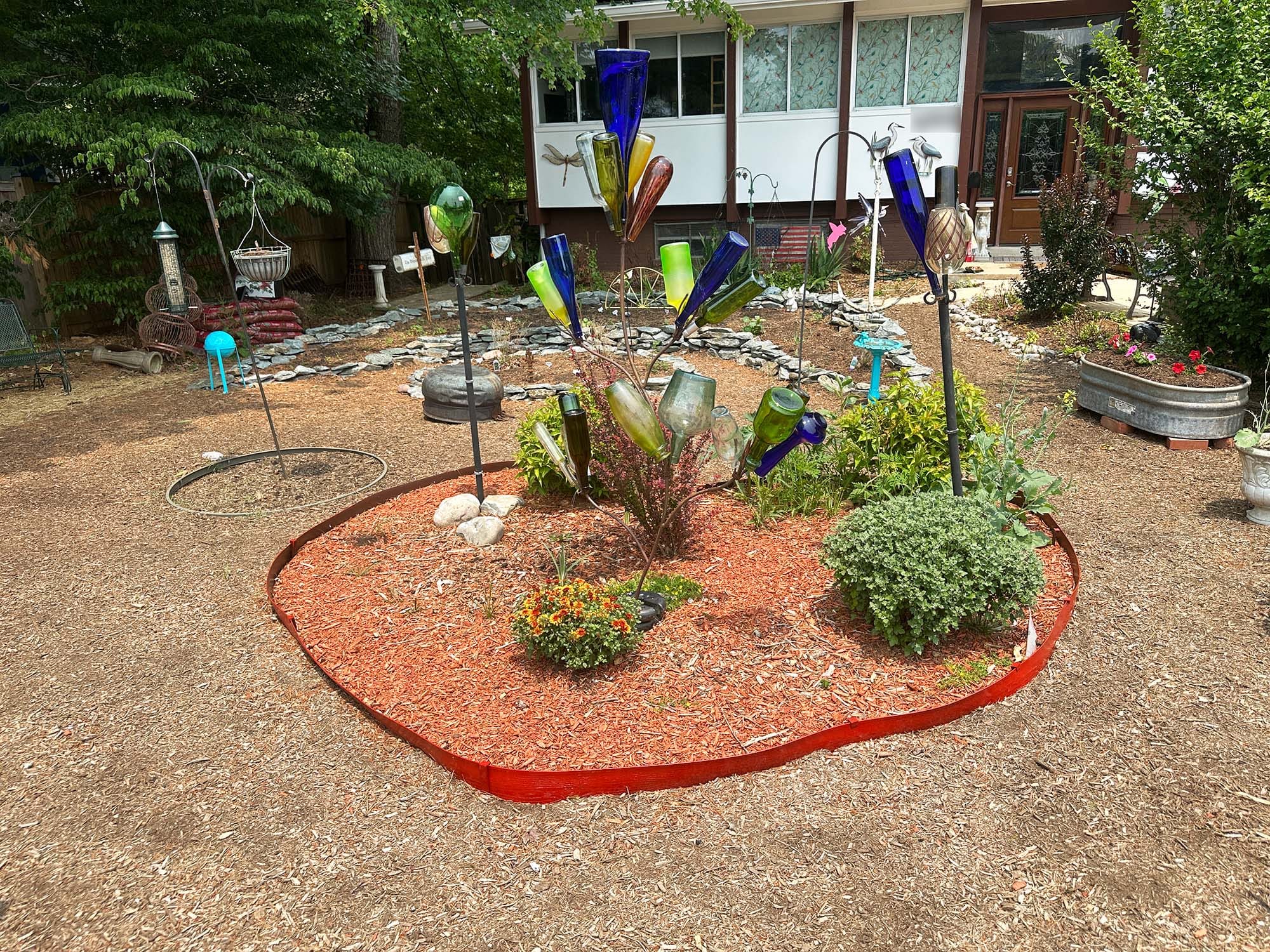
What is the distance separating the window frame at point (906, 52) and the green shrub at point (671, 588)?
11.7 metres

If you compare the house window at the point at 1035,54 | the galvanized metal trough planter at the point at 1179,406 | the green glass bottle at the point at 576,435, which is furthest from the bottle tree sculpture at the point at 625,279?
the house window at the point at 1035,54

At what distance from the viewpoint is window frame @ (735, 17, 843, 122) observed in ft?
42.1

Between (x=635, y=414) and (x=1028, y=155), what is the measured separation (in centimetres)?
1325

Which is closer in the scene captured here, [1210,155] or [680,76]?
[1210,155]

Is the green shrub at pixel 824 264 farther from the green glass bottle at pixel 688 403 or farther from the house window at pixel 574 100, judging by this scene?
the green glass bottle at pixel 688 403

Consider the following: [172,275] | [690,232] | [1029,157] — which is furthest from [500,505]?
[1029,157]

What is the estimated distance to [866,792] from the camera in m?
2.60

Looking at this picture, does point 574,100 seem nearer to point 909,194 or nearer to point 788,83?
point 788,83

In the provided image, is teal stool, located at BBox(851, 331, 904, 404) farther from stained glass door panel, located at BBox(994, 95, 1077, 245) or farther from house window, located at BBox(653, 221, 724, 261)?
stained glass door panel, located at BBox(994, 95, 1077, 245)

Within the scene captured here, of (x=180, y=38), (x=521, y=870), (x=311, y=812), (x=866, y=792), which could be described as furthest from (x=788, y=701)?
(x=180, y=38)

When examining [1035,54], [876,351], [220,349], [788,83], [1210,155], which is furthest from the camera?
[788,83]

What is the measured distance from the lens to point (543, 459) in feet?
15.3

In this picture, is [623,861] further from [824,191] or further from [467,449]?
[824,191]

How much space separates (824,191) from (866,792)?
12.3m
